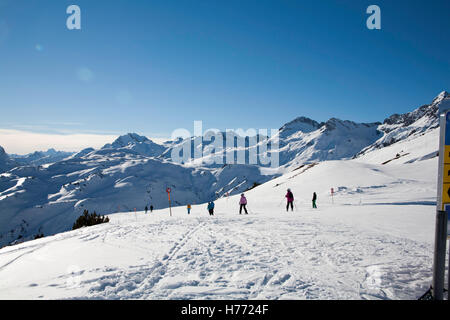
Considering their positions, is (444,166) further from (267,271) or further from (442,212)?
(267,271)

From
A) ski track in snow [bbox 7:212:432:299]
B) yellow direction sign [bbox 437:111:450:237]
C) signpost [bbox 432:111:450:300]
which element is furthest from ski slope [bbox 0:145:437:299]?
yellow direction sign [bbox 437:111:450:237]

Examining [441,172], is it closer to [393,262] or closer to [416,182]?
A: [393,262]

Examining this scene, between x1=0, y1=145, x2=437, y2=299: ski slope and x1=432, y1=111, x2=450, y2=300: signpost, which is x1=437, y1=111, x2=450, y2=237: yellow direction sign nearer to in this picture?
x1=432, y1=111, x2=450, y2=300: signpost

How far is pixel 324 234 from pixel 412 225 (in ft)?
19.7

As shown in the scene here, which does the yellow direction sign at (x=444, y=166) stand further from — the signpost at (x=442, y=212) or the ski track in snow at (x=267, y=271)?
the ski track in snow at (x=267, y=271)

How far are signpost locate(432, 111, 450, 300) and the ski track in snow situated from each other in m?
0.95

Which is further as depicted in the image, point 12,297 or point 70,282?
point 70,282

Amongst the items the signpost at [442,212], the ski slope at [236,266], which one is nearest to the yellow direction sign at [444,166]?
the signpost at [442,212]

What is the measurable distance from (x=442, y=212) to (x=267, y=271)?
12.9 feet

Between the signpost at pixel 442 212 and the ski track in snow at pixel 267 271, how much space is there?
3.11 feet

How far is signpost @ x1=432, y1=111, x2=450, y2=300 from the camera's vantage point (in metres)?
4.27

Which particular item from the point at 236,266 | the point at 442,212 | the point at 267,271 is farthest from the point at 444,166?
the point at 236,266

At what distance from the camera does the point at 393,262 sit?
6.68 meters
